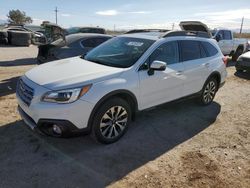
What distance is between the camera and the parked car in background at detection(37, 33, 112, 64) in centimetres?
782

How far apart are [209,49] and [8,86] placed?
211 inches

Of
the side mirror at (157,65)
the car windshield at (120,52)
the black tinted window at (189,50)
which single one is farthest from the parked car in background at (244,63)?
the side mirror at (157,65)

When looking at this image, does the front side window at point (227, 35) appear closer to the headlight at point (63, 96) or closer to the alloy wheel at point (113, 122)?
the alloy wheel at point (113, 122)

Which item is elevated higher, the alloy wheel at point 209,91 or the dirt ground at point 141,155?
the alloy wheel at point 209,91

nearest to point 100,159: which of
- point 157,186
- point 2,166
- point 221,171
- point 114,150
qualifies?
point 114,150

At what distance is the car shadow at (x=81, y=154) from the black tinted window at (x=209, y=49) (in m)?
1.72

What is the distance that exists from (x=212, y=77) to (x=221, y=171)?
293cm

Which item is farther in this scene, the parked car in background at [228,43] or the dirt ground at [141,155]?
the parked car in background at [228,43]

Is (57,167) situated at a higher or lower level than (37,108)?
lower

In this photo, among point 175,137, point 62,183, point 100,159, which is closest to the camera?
point 62,183

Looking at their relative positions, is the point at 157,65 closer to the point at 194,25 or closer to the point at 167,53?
the point at 167,53

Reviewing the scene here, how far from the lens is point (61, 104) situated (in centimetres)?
349

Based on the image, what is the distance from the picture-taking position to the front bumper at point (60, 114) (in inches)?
137

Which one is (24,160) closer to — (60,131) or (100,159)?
(60,131)
